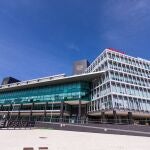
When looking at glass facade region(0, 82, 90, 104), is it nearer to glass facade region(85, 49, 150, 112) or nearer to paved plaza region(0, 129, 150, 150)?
glass facade region(85, 49, 150, 112)

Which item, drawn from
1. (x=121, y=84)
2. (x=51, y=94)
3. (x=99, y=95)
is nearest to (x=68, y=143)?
(x=121, y=84)

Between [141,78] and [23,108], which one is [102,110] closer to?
[141,78]

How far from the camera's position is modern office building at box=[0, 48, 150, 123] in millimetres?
39562

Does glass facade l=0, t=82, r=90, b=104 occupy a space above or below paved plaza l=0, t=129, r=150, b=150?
above

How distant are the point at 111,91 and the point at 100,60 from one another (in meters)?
13.6

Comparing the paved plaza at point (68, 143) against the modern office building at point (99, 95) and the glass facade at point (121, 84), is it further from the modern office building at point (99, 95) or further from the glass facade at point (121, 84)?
the glass facade at point (121, 84)

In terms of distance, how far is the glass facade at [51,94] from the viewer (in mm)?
49166

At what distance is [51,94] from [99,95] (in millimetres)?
18113

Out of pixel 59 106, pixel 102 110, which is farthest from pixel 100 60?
pixel 59 106

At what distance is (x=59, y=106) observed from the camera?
51594mm

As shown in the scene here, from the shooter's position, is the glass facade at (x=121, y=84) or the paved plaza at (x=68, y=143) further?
the glass facade at (x=121, y=84)

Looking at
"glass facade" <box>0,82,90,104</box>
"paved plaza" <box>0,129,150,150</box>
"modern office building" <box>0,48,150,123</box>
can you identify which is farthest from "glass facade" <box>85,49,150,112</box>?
"paved plaza" <box>0,129,150,150</box>

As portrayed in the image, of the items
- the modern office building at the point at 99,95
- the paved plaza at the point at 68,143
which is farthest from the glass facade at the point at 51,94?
A: the paved plaza at the point at 68,143

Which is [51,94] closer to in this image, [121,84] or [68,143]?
[121,84]
